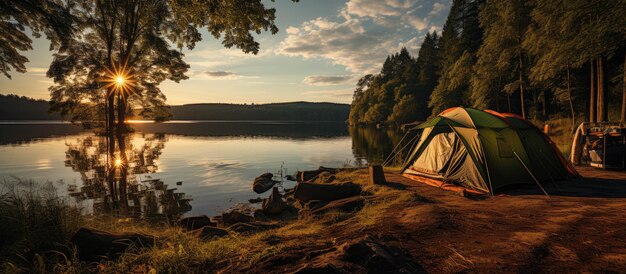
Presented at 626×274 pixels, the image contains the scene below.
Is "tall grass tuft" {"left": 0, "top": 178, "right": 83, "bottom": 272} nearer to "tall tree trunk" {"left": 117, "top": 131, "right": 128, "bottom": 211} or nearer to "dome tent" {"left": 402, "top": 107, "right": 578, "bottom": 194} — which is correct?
"tall tree trunk" {"left": 117, "top": 131, "right": 128, "bottom": 211}

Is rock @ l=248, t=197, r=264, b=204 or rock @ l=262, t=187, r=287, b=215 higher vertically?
rock @ l=262, t=187, r=287, b=215

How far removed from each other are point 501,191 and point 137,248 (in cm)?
990

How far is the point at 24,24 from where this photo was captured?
9.70 meters

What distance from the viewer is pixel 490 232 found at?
5531 mm

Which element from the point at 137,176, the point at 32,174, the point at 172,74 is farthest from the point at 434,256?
the point at 172,74

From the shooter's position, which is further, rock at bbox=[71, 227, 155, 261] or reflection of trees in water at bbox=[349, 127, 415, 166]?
reflection of trees in water at bbox=[349, 127, 415, 166]

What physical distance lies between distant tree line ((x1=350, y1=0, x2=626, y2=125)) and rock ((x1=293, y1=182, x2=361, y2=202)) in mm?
14883

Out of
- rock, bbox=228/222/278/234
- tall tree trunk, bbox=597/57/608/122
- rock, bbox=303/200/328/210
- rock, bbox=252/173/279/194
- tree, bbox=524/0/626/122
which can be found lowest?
rock, bbox=252/173/279/194

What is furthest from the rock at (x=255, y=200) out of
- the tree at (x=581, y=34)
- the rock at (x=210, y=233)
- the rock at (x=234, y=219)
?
the tree at (x=581, y=34)

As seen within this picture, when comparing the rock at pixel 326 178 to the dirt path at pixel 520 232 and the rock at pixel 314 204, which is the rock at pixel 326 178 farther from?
the dirt path at pixel 520 232

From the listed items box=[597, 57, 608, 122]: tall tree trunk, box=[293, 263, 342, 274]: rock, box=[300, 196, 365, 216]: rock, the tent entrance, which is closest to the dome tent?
the tent entrance

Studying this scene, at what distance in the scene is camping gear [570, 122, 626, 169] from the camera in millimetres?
11797

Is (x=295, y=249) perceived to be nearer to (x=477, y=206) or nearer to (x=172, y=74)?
(x=477, y=206)

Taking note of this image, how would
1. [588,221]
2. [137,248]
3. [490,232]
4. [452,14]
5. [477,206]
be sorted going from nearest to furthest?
[137,248] < [490,232] < [588,221] < [477,206] < [452,14]
